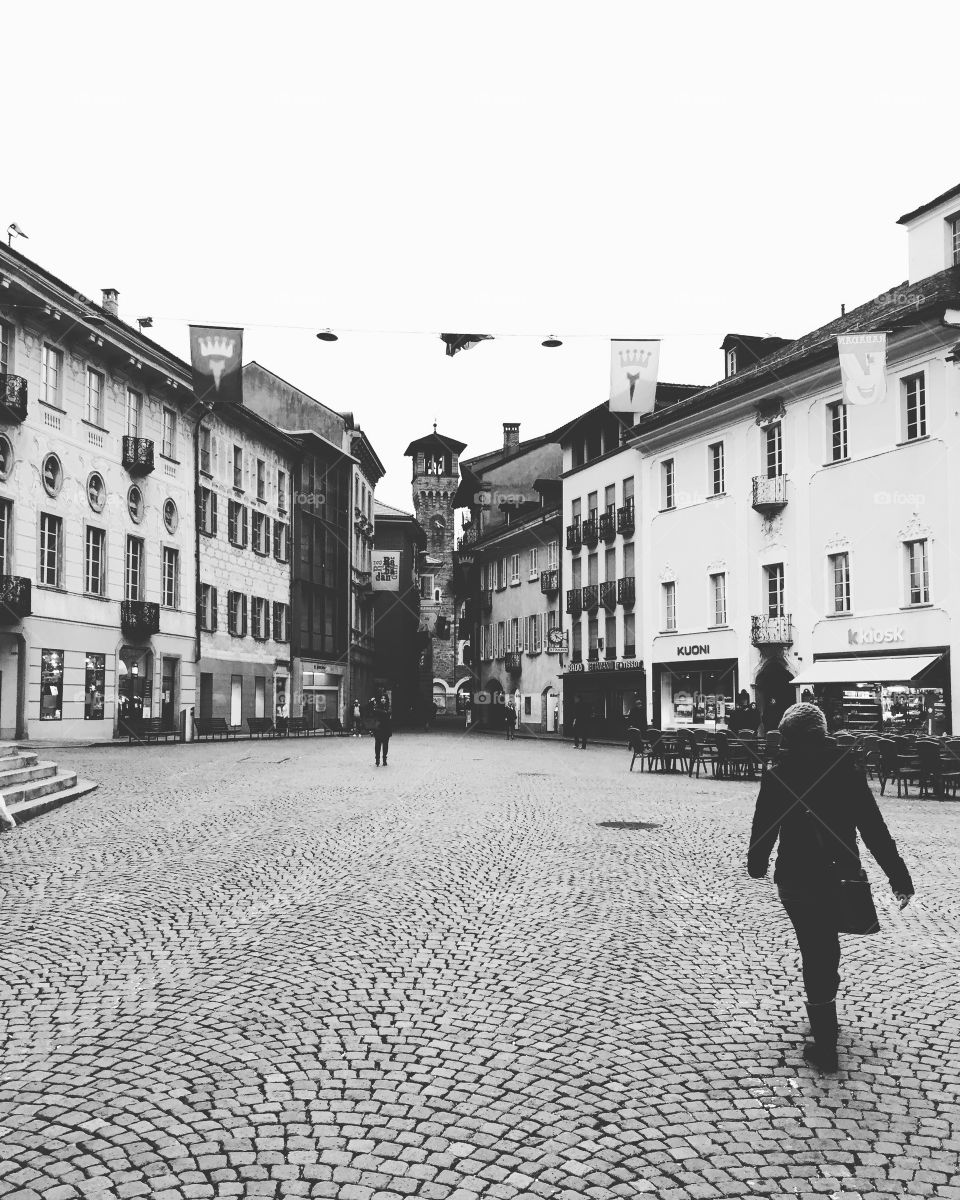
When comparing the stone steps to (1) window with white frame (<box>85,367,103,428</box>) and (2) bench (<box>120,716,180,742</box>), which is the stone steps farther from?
(1) window with white frame (<box>85,367,103,428</box>)

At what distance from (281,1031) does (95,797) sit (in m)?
13.3

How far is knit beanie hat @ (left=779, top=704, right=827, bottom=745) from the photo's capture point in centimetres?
563

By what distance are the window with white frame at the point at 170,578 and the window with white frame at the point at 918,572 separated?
25.4 meters

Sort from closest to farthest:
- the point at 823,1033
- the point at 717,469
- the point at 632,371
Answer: the point at 823,1033 → the point at 632,371 → the point at 717,469

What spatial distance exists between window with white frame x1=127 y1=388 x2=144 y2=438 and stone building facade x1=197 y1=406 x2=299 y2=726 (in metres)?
5.00

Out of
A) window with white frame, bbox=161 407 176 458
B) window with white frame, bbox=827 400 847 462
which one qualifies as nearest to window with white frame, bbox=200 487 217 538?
window with white frame, bbox=161 407 176 458

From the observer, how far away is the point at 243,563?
50719 mm

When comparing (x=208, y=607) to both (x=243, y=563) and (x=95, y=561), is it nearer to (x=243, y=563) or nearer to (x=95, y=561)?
(x=243, y=563)

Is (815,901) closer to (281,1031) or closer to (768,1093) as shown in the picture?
(768,1093)

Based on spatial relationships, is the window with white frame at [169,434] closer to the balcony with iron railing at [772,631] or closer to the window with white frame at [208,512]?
Answer: the window with white frame at [208,512]

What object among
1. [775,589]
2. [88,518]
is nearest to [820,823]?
[775,589]

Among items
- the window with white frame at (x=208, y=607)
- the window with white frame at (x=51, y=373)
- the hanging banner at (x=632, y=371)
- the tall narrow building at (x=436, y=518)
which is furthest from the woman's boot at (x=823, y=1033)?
the tall narrow building at (x=436, y=518)

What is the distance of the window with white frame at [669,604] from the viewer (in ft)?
140

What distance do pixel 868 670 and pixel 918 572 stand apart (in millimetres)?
2873
